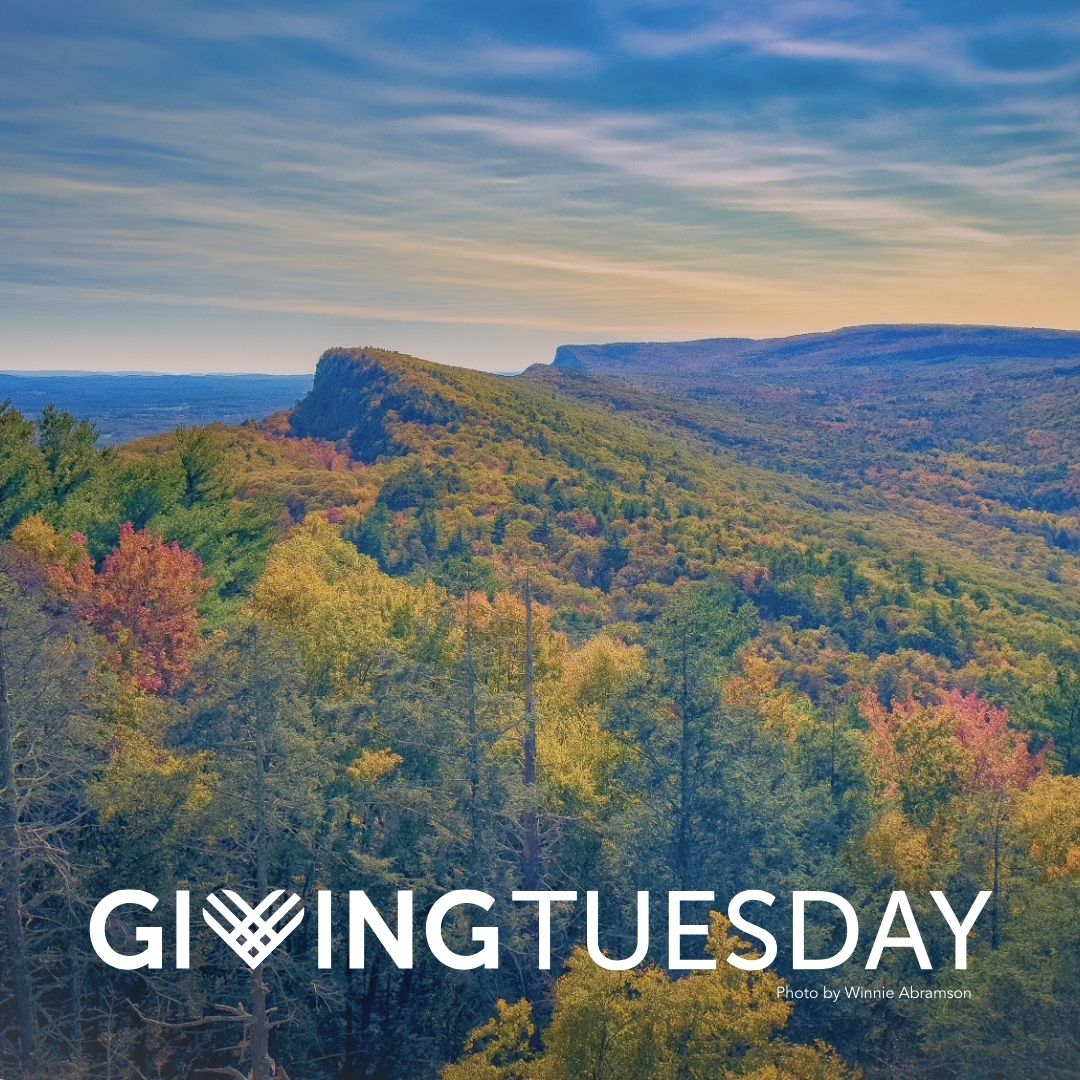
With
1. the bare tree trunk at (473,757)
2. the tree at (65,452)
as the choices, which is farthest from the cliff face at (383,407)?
the bare tree trunk at (473,757)

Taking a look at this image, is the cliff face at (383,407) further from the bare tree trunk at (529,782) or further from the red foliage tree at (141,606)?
the bare tree trunk at (529,782)

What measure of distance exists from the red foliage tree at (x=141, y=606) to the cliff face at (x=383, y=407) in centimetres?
11463

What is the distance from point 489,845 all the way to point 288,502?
80.7 meters

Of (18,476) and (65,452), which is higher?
(65,452)

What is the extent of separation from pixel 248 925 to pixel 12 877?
14.0 feet

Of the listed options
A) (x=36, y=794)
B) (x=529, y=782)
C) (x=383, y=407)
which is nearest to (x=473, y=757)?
(x=529, y=782)

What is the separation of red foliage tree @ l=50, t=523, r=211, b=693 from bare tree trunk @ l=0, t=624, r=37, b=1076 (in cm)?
1064

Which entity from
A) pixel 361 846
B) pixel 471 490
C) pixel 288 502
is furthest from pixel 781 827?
pixel 471 490

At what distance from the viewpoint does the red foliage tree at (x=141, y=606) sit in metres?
29.9

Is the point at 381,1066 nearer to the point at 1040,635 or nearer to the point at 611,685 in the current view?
the point at 611,685

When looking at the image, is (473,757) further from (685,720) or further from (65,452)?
(65,452)

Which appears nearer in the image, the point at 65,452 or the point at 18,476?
the point at 18,476

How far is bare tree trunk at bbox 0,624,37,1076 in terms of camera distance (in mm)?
18062

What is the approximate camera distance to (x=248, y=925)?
19734 mm
